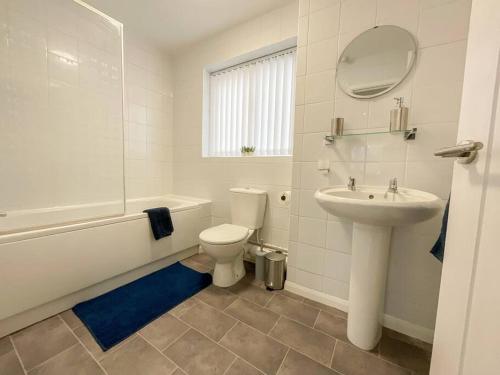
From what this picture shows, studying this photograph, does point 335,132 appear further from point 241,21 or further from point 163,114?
point 163,114

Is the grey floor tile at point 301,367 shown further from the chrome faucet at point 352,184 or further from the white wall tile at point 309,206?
the chrome faucet at point 352,184

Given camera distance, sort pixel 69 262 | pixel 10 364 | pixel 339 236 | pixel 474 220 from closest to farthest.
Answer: pixel 474 220, pixel 10 364, pixel 69 262, pixel 339 236

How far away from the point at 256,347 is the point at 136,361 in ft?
2.03

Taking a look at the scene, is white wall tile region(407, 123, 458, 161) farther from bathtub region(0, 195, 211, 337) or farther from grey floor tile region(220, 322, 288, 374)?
bathtub region(0, 195, 211, 337)

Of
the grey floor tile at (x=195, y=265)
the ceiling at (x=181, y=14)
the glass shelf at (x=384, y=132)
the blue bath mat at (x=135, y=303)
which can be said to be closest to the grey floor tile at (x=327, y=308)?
the blue bath mat at (x=135, y=303)

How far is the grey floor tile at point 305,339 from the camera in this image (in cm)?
110

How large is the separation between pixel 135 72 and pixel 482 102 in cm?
286

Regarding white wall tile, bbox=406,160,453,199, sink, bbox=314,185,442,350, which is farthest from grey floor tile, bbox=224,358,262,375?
white wall tile, bbox=406,160,453,199

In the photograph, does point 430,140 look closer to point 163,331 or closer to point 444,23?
point 444,23

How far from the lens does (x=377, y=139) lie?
4.23ft

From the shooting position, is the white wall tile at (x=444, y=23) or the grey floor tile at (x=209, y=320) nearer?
the white wall tile at (x=444, y=23)

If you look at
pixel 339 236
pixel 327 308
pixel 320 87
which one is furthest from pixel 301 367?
pixel 320 87

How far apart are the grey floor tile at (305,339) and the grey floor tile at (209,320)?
292mm

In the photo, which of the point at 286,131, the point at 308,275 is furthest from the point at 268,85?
the point at 308,275
